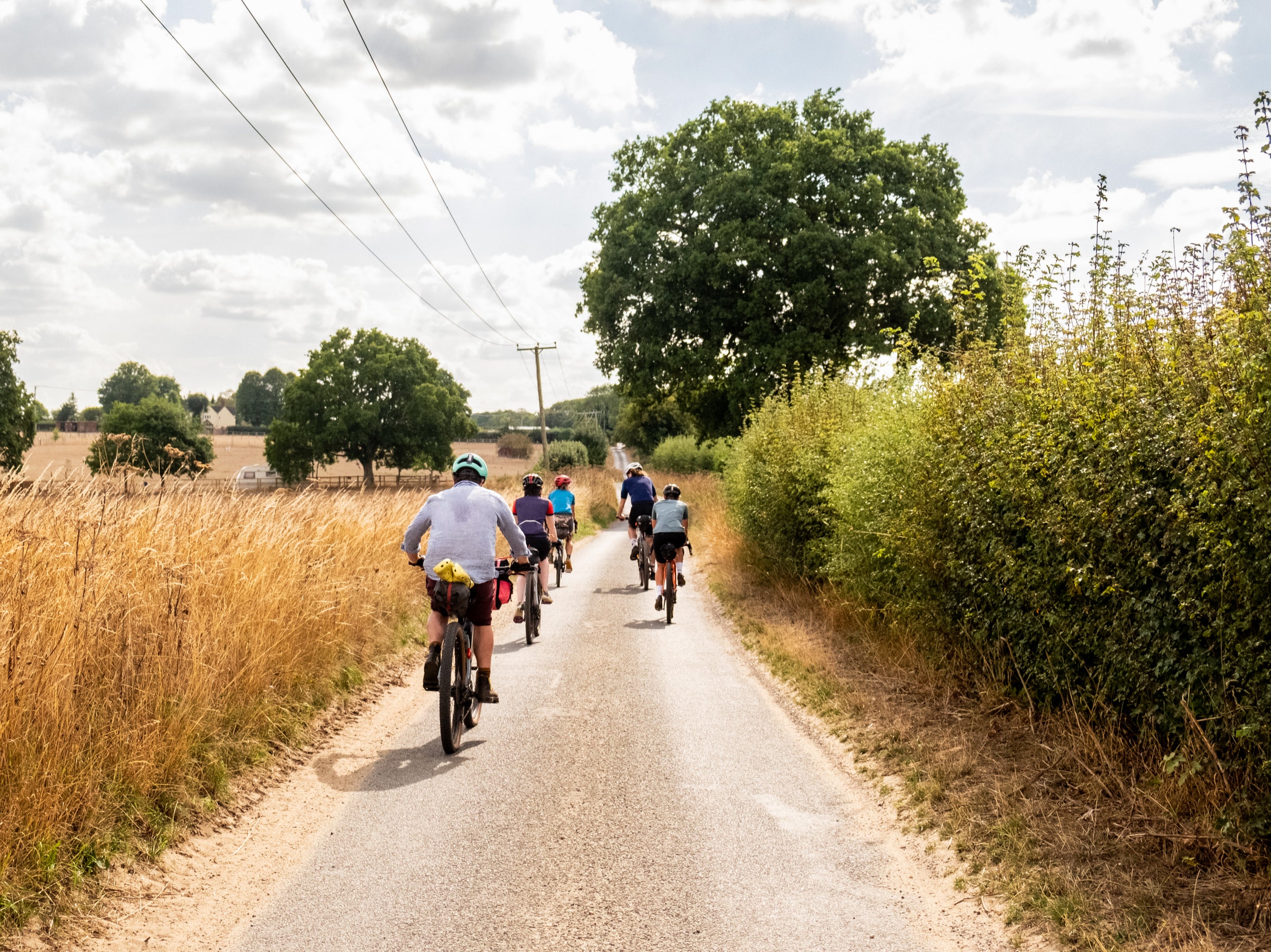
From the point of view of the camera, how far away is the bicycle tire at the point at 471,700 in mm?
7262

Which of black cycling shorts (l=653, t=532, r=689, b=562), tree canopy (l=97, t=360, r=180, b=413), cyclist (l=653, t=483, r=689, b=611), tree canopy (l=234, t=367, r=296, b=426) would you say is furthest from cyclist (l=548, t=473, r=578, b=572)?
tree canopy (l=234, t=367, r=296, b=426)

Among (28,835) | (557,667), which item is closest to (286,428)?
(557,667)

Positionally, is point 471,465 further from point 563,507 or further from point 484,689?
point 563,507

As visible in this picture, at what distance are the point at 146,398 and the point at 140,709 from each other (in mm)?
76860

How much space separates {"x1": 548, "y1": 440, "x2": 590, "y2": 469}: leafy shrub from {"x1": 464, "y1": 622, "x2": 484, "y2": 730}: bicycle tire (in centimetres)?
4694

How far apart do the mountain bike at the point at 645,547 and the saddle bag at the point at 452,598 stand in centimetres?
863

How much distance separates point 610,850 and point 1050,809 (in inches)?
96.5

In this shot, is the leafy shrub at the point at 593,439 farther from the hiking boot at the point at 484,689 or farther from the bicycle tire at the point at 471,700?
the hiking boot at the point at 484,689

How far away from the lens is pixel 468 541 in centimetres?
712

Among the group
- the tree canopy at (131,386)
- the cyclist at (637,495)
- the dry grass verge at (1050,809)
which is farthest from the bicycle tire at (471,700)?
the tree canopy at (131,386)

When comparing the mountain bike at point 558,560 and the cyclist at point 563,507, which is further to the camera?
the mountain bike at point 558,560

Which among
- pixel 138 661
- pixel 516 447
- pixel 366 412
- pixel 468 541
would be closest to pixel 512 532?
pixel 468 541

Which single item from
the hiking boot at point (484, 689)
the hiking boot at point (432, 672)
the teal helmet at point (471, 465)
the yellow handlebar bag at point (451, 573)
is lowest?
the hiking boot at point (484, 689)

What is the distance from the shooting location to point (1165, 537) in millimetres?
4434
